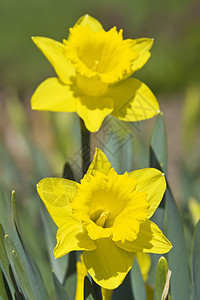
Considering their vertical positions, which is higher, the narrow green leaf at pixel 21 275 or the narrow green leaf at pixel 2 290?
the narrow green leaf at pixel 21 275

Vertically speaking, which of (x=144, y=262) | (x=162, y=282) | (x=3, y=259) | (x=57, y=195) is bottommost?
(x=144, y=262)

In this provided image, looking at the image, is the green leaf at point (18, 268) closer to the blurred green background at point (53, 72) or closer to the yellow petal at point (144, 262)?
the yellow petal at point (144, 262)

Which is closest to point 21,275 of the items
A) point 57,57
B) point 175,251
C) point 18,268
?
point 18,268

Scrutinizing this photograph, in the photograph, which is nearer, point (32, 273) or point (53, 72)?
point (32, 273)

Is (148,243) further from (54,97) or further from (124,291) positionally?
(54,97)

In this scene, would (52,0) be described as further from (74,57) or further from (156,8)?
(74,57)

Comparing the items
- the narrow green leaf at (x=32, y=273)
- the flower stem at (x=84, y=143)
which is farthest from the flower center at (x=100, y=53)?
the narrow green leaf at (x=32, y=273)
